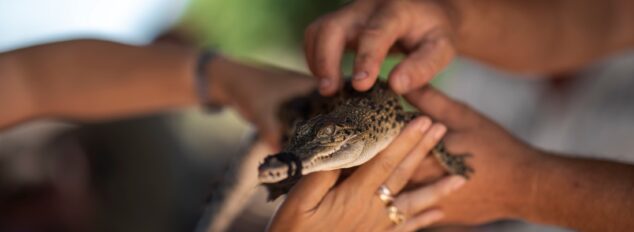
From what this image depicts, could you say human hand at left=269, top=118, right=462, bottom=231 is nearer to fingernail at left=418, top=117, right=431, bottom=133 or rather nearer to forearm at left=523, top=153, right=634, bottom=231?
fingernail at left=418, top=117, right=431, bottom=133

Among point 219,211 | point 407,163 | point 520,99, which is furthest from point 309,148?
point 520,99

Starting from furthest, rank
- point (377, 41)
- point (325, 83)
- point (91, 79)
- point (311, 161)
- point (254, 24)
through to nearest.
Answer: point (254, 24), point (91, 79), point (325, 83), point (377, 41), point (311, 161)

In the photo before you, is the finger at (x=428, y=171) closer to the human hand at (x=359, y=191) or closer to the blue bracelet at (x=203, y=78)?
the human hand at (x=359, y=191)

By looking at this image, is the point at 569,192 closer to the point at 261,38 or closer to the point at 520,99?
the point at 520,99

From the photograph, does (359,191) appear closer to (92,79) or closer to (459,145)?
(459,145)

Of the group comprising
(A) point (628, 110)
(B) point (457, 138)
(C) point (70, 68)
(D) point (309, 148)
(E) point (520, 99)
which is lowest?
(D) point (309, 148)

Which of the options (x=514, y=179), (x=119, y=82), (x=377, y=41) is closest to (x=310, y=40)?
(x=377, y=41)

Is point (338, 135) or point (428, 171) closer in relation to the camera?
point (338, 135)
